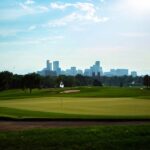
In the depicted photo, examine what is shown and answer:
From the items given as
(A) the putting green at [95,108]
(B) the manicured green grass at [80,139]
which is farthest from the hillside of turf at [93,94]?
(B) the manicured green grass at [80,139]

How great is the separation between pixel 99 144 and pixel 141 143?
58.8 inches

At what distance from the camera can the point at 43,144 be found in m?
14.0

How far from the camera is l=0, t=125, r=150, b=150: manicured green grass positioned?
535 inches

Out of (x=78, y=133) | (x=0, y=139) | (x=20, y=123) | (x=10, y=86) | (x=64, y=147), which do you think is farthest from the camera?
(x=10, y=86)

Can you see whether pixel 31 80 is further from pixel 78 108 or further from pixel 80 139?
pixel 80 139

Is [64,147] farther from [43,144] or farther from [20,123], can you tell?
[20,123]

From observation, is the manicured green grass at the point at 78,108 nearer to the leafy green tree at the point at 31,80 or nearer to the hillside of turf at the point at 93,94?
the hillside of turf at the point at 93,94

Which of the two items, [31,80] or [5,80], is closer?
[31,80]

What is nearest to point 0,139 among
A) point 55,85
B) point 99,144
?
point 99,144

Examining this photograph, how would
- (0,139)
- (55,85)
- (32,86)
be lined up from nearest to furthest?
(0,139) → (32,86) → (55,85)

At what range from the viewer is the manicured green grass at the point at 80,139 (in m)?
13.6

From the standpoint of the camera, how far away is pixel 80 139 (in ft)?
47.9

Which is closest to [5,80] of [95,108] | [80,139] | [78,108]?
[78,108]

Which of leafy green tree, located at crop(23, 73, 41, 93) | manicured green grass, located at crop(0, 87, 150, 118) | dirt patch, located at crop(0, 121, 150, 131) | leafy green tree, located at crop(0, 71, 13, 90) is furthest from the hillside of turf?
leafy green tree, located at crop(0, 71, 13, 90)
